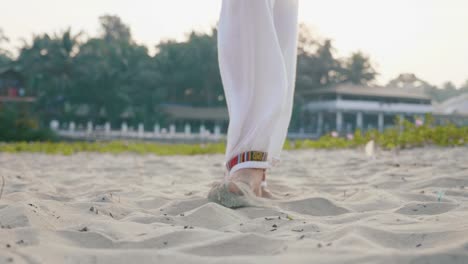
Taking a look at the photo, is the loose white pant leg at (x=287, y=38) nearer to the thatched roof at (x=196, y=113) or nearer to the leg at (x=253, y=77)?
the leg at (x=253, y=77)

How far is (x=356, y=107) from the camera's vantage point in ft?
114

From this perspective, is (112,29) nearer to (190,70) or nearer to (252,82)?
(190,70)

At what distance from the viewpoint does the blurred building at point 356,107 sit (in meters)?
35.1

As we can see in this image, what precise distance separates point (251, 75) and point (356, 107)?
3412 cm

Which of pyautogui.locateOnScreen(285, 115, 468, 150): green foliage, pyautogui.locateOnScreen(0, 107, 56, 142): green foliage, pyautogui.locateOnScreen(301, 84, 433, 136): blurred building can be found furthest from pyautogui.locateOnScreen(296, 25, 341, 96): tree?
pyautogui.locateOnScreen(285, 115, 468, 150): green foliage

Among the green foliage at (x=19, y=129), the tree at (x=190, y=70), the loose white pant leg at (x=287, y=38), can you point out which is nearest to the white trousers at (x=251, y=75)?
the loose white pant leg at (x=287, y=38)

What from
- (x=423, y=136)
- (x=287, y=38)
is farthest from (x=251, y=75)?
(x=423, y=136)

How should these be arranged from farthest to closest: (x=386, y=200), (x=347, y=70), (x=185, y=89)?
(x=347, y=70) < (x=185, y=89) < (x=386, y=200)

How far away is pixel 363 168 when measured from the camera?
11.0ft

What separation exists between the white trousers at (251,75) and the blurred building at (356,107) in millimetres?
33097

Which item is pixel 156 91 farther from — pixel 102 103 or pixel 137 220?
pixel 137 220

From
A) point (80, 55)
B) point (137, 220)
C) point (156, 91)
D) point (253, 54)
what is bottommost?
point (137, 220)

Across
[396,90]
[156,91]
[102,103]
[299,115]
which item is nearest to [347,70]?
[396,90]

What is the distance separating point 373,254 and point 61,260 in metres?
0.65
